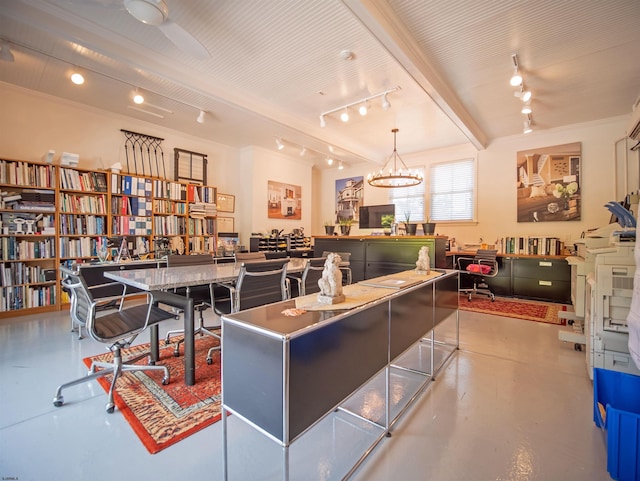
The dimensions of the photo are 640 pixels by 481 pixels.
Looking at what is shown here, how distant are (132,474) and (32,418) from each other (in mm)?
974

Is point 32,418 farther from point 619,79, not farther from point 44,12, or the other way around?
point 619,79

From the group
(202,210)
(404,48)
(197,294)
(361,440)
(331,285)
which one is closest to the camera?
(331,285)

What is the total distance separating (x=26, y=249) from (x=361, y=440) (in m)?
4.98

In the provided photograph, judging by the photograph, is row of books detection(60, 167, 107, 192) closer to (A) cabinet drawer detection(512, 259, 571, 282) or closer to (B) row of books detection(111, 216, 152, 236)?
(B) row of books detection(111, 216, 152, 236)

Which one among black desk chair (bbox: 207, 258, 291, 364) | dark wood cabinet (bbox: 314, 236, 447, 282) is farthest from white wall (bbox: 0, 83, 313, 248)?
black desk chair (bbox: 207, 258, 291, 364)

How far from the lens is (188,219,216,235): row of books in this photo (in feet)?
18.4

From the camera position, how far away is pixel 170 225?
5270mm

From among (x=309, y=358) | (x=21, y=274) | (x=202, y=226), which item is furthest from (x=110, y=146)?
(x=309, y=358)

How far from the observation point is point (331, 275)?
1543mm

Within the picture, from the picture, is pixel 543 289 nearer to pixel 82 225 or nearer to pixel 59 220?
pixel 82 225

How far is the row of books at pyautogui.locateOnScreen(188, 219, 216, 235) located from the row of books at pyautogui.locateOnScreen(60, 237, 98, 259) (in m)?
1.49

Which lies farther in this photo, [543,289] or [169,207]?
[169,207]

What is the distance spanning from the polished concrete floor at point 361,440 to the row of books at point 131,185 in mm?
2973

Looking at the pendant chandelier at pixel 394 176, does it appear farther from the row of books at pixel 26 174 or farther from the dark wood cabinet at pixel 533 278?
the row of books at pixel 26 174
